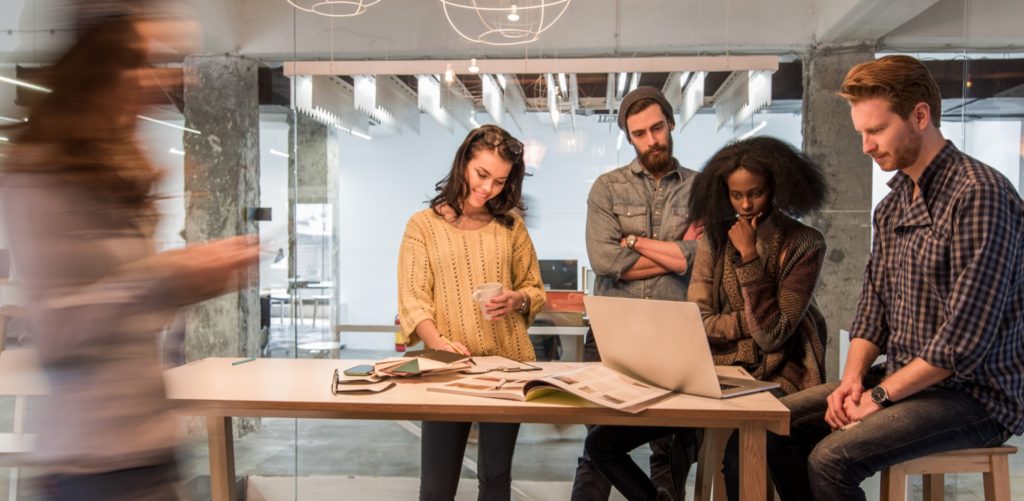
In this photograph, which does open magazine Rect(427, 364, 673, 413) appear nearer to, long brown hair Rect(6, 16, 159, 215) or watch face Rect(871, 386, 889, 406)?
watch face Rect(871, 386, 889, 406)

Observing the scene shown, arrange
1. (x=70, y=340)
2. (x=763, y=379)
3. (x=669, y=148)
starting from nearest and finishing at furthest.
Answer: (x=70, y=340)
(x=763, y=379)
(x=669, y=148)

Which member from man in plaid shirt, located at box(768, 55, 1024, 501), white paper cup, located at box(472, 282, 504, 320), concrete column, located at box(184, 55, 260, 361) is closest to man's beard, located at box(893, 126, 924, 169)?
man in plaid shirt, located at box(768, 55, 1024, 501)

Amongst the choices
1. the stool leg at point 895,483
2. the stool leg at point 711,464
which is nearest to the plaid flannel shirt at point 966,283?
the stool leg at point 895,483

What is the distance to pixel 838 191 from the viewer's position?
12.1ft

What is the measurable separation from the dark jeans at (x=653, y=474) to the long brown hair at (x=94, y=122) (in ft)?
6.06

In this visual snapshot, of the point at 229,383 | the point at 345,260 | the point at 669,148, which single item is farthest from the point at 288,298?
the point at 669,148

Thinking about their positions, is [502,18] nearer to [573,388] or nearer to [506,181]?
[506,181]

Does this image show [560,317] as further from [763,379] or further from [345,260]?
[763,379]

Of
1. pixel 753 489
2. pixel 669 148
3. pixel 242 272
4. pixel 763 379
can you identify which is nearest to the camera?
pixel 242 272

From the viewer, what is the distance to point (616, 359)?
84.6 inches

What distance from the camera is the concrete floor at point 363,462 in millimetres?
3484

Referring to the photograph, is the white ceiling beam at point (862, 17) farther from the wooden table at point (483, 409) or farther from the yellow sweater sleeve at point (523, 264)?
the wooden table at point (483, 409)

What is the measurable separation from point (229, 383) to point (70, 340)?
4.00ft

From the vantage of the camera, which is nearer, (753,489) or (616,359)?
(753,489)
